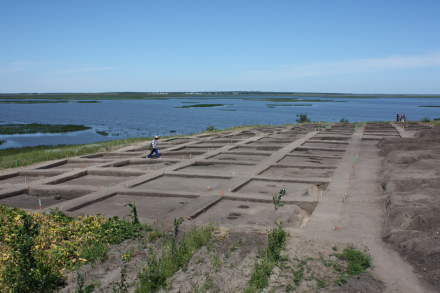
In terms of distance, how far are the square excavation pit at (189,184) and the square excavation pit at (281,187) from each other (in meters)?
0.98

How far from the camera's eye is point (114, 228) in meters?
8.16

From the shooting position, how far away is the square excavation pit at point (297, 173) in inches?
613

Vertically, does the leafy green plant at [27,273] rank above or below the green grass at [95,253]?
above

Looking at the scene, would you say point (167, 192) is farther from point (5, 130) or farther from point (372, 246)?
point (5, 130)

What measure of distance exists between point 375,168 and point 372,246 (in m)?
9.79

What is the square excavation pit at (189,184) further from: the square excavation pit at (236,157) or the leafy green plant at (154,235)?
the square excavation pit at (236,157)

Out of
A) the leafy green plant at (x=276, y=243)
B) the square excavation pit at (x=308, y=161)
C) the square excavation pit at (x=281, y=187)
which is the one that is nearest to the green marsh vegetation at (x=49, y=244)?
the leafy green plant at (x=276, y=243)

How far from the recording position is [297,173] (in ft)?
53.4

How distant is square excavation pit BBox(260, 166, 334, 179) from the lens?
613 inches

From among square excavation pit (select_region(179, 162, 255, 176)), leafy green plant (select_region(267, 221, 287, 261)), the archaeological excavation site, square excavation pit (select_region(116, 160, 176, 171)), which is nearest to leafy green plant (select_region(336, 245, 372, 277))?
the archaeological excavation site

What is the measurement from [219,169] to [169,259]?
10350mm

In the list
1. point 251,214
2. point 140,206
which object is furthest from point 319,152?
point 140,206

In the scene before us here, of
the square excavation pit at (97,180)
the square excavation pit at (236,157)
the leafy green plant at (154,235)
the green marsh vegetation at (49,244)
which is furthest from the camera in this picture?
the square excavation pit at (236,157)

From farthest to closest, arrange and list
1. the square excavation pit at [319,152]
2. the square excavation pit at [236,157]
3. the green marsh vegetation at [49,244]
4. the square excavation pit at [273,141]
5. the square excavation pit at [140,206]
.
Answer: the square excavation pit at [273,141], the square excavation pit at [319,152], the square excavation pit at [236,157], the square excavation pit at [140,206], the green marsh vegetation at [49,244]
